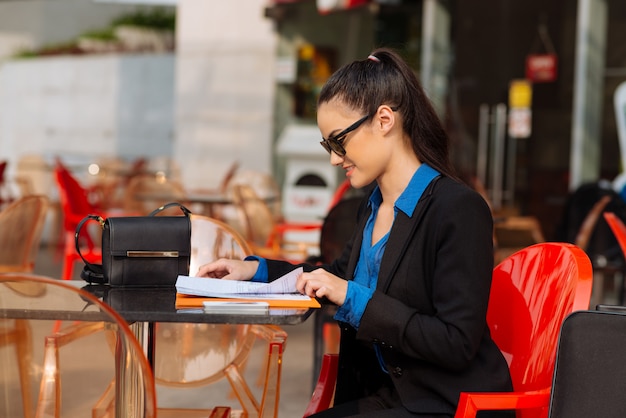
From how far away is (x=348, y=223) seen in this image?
4.26 metres

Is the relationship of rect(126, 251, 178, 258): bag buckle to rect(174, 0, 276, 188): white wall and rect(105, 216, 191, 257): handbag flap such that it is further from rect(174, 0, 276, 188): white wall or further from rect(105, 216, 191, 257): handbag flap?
rect(174, 0, 276, 188): white wall

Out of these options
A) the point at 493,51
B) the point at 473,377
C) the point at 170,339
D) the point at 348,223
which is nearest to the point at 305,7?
the point at 493,51

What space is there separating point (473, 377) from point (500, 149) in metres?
7.59

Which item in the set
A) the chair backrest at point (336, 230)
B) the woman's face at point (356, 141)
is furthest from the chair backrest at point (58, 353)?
the chair backrest at point (336, 230)

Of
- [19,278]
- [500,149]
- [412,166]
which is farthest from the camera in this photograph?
[500,149]

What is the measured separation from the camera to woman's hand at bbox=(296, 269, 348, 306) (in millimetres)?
1938

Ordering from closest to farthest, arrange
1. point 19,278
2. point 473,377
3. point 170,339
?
1. point 19,278
2. point 473,377
3. point 170,339

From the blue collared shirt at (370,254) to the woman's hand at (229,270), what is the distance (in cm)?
28

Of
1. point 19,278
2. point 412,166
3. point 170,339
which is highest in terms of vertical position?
point 412,166

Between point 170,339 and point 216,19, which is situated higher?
point 216,19

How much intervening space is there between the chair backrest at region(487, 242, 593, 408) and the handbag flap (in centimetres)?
77

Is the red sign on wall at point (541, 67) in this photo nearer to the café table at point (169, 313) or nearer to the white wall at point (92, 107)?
the café table at point (169, 313)

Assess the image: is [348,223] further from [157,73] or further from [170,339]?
[157,73]

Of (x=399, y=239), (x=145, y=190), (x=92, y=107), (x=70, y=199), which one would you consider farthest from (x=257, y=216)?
(x=92, y=107)
